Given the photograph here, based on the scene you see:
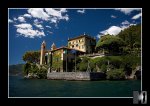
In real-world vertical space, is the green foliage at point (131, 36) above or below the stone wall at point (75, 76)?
above

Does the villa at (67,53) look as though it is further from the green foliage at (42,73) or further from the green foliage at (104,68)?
the green foliage at (104,68)

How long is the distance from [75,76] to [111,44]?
108 cm

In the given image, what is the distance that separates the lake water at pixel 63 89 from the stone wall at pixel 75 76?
0.64 ft

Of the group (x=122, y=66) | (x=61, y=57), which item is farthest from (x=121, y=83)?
(x=61, y=57)

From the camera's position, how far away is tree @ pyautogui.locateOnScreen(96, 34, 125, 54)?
21.6ft

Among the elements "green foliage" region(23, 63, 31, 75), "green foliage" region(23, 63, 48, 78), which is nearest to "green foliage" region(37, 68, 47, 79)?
"green foliage" region(23, 63, 48, 78)

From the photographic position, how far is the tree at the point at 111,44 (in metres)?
6.59

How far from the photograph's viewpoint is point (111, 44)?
7.07 metres

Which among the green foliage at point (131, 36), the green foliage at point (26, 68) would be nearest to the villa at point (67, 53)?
the green foliage at point (26, 68)

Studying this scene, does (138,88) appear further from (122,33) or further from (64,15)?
(64,15)

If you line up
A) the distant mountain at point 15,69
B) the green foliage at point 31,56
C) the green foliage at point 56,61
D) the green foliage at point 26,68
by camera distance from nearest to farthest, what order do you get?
1. the distant mountain at point 15,69
2. the green foliage at point 31,56
3. the green foliage at point 26,68
4. the green foliage at point 56,61

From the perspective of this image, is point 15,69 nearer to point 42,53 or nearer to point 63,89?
point 42,53

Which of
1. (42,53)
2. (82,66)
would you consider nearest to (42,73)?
(42,53)

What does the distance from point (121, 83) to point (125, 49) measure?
2.56 ft
